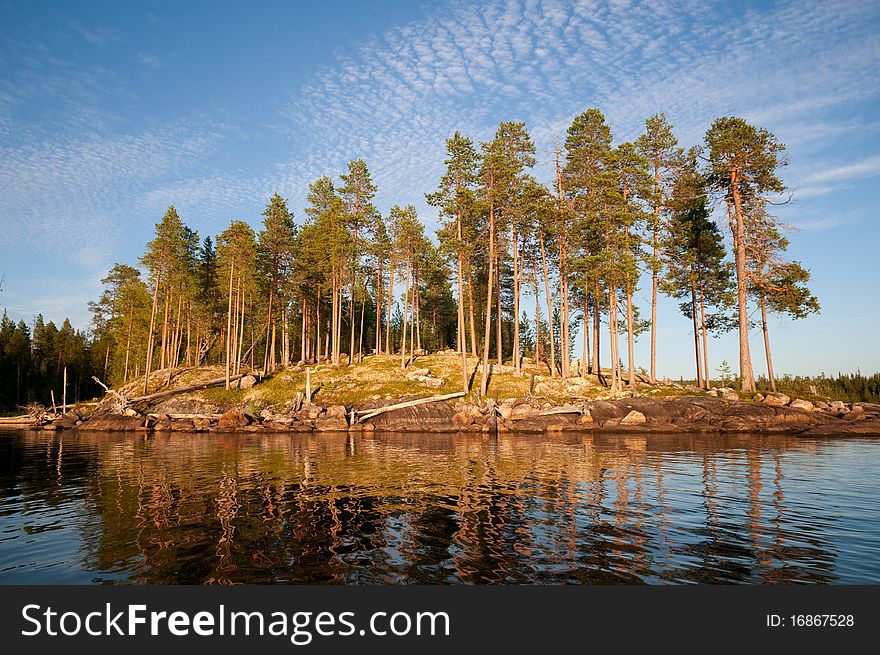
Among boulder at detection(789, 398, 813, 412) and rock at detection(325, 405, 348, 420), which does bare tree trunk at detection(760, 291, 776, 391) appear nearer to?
boulder at detection(789, 398, 813, 412)

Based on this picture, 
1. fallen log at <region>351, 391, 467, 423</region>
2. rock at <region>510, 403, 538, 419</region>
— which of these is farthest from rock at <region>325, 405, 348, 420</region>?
rock at <region>510, 403, 538, 419</region>

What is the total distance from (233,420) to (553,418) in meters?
29.7

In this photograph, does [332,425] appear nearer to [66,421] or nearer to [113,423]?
[113,423]

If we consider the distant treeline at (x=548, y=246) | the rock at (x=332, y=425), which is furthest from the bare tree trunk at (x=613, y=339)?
the rock at (x=332, y=425)

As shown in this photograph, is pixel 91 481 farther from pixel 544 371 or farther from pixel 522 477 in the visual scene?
pixel 544 371

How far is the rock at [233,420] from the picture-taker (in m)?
43.1

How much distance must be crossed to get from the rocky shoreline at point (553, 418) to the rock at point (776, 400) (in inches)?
3.2

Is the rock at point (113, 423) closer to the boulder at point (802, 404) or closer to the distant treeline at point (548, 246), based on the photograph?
the distant treeline at point (548, 246)

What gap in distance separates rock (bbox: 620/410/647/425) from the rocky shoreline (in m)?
0.04

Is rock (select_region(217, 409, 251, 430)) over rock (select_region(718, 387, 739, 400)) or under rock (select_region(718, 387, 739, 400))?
under

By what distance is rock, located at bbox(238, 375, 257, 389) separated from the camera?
172ft

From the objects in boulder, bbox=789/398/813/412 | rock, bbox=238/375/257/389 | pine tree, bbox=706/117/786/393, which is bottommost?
boulder, bbox=789/398/813/412

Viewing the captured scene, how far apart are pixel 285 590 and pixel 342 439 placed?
28717mm

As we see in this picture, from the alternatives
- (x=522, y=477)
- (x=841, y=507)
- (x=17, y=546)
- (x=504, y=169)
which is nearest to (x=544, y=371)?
(x=504, y=169)
